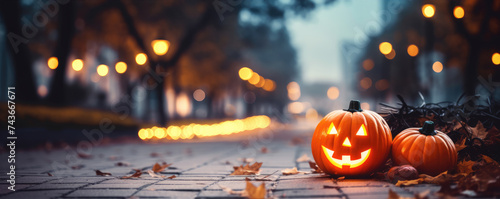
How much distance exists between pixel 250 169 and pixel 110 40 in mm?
20999

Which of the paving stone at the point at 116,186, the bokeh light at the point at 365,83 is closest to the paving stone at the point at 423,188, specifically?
the paving stone at the point at 116,186

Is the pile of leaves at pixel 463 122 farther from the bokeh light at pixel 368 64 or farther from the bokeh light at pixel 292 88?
the bokeh light at pixel 292 88

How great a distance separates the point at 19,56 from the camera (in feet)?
46.1

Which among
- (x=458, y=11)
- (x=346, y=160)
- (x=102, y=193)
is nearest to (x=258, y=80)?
(x=458, y=11)

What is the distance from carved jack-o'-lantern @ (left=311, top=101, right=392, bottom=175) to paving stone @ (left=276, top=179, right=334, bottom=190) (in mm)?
258

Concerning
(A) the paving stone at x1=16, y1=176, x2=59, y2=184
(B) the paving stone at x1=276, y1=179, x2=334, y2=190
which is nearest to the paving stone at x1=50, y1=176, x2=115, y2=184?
(A) the paving stone at x1=16, y1=176, x2=59, y2=184

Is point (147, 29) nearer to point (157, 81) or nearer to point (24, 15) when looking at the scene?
point (157, 81)

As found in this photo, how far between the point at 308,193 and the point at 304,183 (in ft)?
1.70

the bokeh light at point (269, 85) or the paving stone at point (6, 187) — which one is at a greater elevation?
the bokeh light at point (269, 85)

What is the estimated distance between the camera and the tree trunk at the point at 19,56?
13.5 m

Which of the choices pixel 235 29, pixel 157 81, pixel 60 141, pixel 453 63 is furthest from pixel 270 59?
pixel 60 141

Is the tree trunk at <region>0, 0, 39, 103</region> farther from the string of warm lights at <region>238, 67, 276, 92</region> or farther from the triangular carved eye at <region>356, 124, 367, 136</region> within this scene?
the string of warm lights at <region>238, 67, 276, 92</region>

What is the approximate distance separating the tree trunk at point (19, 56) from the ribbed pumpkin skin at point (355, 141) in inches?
478

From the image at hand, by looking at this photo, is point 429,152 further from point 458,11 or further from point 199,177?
point 458,11
